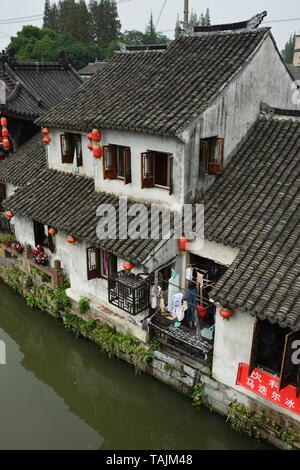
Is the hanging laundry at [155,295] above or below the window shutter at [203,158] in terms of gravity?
below

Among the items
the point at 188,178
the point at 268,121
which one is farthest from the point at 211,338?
the point at 268,121

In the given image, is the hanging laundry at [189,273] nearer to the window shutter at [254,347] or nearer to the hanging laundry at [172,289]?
the hanging laundry at [172,289]

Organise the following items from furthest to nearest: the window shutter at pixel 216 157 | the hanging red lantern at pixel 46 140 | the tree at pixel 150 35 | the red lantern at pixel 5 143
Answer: the tree at pixel 150 35 → the red lantern at pixel 5 143 → the hanging red lantern at pixel 46 140 → the window shutter at pixel 216 157

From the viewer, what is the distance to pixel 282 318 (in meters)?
7.70

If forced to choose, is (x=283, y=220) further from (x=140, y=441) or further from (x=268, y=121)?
(x=140, y=441)

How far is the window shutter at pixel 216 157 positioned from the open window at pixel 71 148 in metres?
5.28

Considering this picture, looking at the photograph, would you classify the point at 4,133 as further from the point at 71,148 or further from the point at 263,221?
the point at 263,221

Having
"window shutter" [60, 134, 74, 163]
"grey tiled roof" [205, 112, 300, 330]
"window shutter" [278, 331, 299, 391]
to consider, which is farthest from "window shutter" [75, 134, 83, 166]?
"window shutter" [278, 331, 299, 391]

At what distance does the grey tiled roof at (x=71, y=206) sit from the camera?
10.9 metres

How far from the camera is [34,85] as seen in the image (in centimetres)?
2130

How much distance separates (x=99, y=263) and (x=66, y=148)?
4966mm

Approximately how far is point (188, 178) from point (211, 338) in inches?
173


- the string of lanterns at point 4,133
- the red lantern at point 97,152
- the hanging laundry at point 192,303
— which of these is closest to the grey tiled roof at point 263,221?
the hanging laundry at point 192,303

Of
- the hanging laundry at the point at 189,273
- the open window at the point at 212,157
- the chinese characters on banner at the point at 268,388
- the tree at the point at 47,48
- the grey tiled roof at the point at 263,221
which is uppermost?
the tree at the point at 47,48
